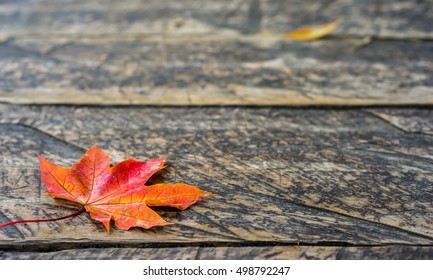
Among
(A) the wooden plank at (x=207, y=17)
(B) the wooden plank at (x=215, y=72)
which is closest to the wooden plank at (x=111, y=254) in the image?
(B) the wooden plank at (x=215, y=72)

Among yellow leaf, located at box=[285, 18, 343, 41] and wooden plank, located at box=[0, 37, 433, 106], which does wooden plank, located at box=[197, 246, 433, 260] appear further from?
yellow leaf, located at box=[285, 18, 343, 41]

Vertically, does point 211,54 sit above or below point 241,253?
above

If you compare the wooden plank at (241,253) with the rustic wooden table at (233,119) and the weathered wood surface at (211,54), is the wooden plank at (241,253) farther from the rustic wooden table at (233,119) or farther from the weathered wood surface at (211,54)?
the weathered wood surface at (211,54)

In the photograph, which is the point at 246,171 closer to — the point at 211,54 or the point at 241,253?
the point at 241,253

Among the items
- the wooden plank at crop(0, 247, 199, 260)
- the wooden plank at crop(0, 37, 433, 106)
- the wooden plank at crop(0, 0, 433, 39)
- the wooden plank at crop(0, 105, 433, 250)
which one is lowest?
the wooden plank at crop(0, 247, 199, 260)

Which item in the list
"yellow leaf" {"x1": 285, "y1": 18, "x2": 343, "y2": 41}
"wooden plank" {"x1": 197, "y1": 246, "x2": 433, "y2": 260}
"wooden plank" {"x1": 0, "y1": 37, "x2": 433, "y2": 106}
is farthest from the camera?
"yellow leaf" {"x1": 285, "y1": 18, "x2": 343, "y2": 41}

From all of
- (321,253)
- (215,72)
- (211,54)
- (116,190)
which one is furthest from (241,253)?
(211,54)

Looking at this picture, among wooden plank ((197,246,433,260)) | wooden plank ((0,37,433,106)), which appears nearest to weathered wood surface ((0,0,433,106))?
wooden plank ((0,37,433,106))

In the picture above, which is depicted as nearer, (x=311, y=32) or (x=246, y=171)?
(x=246, y=171)
